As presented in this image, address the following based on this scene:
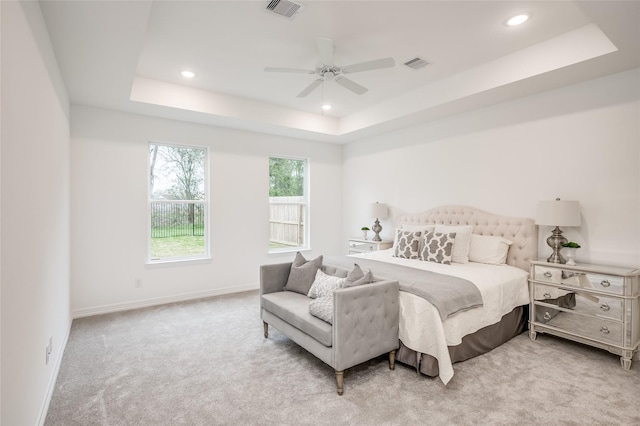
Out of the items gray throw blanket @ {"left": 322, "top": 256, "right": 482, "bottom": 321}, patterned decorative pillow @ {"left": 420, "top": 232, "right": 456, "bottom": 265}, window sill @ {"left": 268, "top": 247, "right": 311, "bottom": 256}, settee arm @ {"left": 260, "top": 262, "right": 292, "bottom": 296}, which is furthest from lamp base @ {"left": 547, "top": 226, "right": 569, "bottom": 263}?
window sill @ {"left": 268, "top": 247, "right": 311, "bottom": 256}

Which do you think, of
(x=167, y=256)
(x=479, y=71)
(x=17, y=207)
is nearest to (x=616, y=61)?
(x=479, y=71)

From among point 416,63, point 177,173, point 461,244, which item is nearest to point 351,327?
point 461,244

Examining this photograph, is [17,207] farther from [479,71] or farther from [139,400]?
[479,71]

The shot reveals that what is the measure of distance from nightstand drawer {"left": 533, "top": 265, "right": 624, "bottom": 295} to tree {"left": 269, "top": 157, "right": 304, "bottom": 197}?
3.85 meters

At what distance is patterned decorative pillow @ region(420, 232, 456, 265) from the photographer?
12.4 ft

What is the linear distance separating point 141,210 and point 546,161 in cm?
495

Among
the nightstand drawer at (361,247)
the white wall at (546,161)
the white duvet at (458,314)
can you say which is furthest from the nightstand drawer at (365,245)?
the white duvet at (458,314)

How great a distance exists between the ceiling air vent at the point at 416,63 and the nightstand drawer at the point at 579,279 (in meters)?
2.38

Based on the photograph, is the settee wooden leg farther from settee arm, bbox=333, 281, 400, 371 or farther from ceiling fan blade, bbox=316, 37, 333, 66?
ceiling fan blade, bbox=316, 37, 333, 66

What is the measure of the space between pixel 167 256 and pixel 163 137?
5.48 feet

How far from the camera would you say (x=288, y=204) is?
5.89 m

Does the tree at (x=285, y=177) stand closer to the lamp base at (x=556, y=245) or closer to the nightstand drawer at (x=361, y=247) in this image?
the nightstand drawer at (x=361, y=247)

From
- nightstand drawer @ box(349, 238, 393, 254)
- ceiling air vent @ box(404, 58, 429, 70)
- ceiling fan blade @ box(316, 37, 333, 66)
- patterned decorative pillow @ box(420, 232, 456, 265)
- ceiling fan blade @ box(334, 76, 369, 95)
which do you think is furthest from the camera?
nightstand drawer @ box(349, 238, 393, 254)

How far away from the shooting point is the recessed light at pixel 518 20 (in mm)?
2626
